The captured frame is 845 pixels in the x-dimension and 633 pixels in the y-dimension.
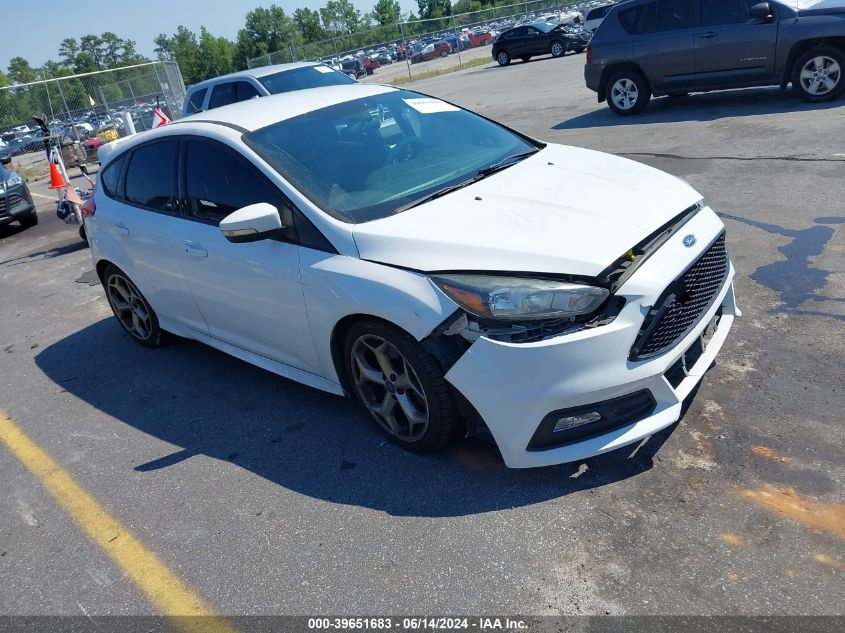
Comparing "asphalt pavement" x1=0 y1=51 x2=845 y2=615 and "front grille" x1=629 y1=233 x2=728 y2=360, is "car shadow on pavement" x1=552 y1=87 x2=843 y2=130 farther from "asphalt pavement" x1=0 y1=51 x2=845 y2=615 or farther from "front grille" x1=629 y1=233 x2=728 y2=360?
"front grille" x1=629 y1=233 x2=728 y2=360

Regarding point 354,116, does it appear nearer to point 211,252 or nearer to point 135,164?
point 211,252

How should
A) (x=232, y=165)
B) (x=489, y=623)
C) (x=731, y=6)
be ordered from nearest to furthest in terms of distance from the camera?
(x=489, y=623), (x=232, y=165), (x=731, y=6)

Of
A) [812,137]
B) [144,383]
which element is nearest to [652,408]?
[144,383]

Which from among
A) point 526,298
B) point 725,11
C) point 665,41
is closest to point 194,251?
point 526,298

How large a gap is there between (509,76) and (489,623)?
906 inches

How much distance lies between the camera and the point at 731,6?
10.7 m

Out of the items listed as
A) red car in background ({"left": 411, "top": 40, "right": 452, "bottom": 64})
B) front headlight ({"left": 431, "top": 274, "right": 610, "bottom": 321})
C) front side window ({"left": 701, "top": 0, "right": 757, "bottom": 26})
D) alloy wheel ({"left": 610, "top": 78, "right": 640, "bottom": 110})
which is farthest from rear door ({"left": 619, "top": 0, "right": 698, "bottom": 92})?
red car in background ({"left": 411, "top": 40, "right": 452, "bottom": 64})

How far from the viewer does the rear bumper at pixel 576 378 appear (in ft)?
10.2

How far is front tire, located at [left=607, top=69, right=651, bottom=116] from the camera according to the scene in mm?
11852

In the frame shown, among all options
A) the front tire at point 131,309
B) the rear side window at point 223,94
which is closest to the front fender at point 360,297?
the front tire at point 131,309

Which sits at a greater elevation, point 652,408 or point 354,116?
point 354,116

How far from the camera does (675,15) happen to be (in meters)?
11.4

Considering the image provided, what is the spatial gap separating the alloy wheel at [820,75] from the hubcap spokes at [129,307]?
9293 millimetres

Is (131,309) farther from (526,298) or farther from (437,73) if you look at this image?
(437,73)
